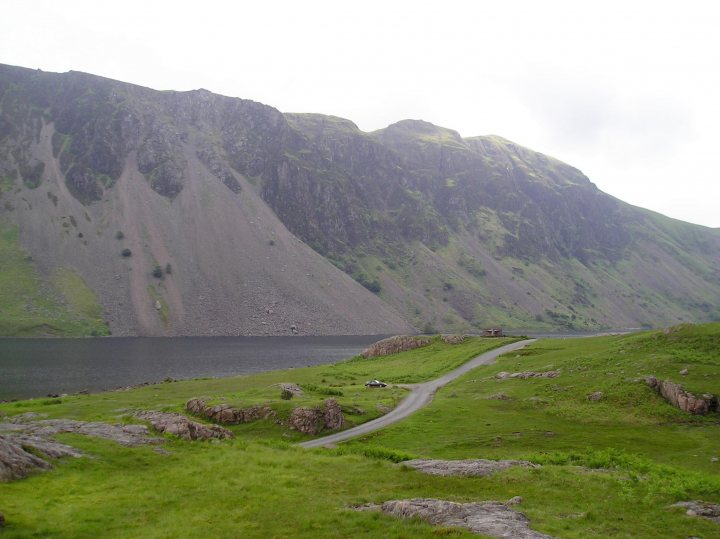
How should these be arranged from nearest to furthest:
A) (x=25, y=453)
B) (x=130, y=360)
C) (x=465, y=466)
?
(x=25, y=453) → (x=465, y=466) → (x=130, y=360)

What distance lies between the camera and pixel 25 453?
1016 inches

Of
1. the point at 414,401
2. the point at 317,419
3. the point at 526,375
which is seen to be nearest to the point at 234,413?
the point at 317,419

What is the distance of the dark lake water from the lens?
90.3 meters

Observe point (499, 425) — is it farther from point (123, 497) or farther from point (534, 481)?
point (123, 497)

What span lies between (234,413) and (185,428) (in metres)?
10.5

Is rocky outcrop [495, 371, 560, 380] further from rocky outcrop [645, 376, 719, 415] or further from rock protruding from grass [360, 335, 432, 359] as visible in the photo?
rock protruding from grass [360, 335, 432, 359]

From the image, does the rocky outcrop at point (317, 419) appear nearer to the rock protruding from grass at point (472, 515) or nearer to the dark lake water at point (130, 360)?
the rock protruding from grass at point (472, 515)

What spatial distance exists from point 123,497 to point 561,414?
38.6m

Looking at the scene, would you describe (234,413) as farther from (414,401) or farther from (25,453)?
(414,401)

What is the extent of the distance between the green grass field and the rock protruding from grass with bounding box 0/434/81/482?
29.3 inches

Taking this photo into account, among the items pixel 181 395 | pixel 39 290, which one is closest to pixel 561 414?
pixel 181 395

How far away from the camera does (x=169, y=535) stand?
18625 mm

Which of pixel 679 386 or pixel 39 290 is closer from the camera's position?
pixel 679 386

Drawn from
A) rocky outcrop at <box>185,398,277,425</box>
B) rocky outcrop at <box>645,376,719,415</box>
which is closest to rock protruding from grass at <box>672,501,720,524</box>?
rocky outcrop at <box>645,376,719,415</box>
